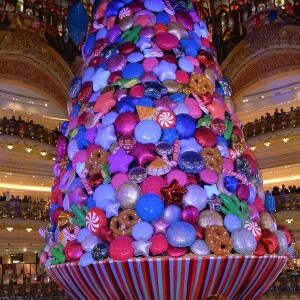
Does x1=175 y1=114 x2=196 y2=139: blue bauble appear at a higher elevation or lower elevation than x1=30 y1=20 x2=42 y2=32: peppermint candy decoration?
lower

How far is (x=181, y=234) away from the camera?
2.83 meters

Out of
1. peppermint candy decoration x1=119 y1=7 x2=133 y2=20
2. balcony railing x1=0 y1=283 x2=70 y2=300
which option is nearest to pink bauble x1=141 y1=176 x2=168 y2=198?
peppermint candy decoration x1=119 y1=7 x2=133 y2=20

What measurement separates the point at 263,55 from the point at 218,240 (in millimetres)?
12840

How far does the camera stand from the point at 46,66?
14.7m

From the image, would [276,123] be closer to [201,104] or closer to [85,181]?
[201,104]

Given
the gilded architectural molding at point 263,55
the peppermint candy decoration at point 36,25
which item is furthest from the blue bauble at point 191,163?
the gilded architectural molding at point 263,55

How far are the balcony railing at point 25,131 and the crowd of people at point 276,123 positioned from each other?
6387 mm

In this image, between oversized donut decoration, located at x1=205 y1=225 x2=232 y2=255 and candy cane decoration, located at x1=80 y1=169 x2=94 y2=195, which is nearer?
oversized donut decoration, located at x1=205 y1=225 x2=232 y2=255

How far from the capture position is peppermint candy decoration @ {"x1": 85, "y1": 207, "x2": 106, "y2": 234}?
3.01m

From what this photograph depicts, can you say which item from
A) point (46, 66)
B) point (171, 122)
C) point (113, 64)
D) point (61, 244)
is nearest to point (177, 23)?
point (113, 64)

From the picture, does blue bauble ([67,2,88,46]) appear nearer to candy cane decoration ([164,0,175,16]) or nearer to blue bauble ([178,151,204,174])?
candy cane decoration ([164,0,175,16])

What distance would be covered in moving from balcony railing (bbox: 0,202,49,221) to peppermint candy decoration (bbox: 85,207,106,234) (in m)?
12.6

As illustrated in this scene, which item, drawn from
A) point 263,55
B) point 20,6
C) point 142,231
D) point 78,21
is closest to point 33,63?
point 20,6

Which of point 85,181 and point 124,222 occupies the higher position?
point 85,181
